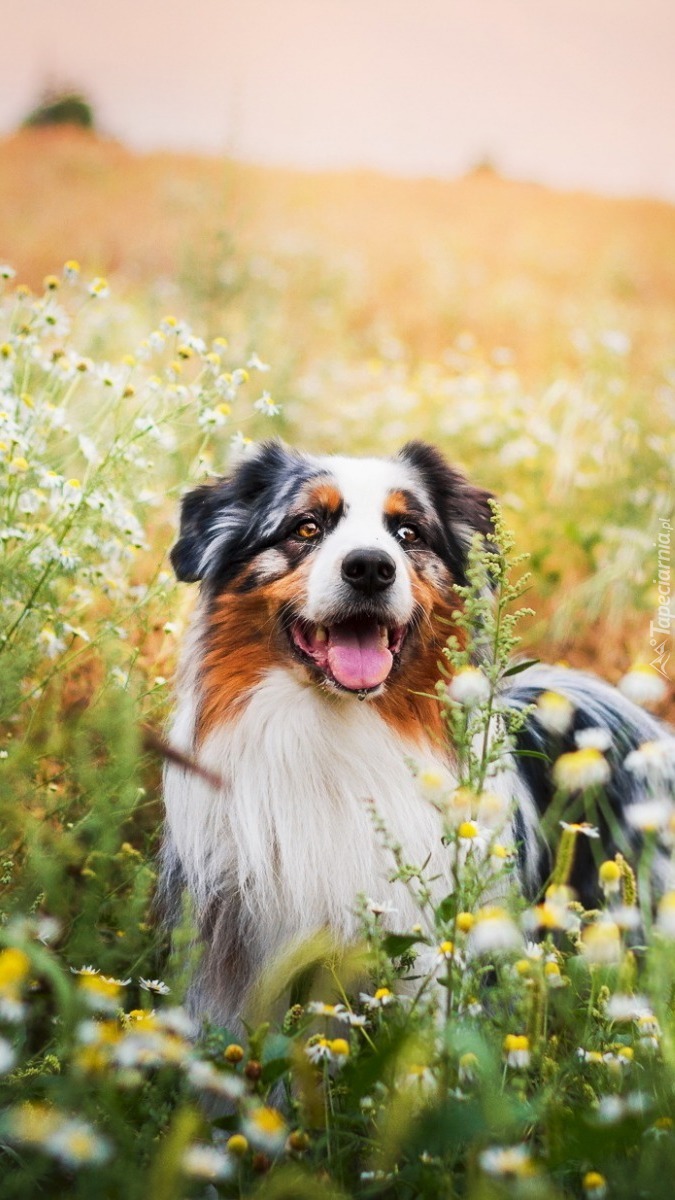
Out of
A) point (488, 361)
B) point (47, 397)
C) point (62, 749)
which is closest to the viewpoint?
point (62, 749)

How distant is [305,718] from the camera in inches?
115

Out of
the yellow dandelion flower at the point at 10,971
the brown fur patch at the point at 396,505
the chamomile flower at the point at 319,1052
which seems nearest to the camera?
the yellow dandelion flower at the point at 10,971

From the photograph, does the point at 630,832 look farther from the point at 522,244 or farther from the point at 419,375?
the point at 522,244

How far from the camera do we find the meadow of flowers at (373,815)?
1684 millimetres

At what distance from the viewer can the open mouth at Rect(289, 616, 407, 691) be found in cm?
282

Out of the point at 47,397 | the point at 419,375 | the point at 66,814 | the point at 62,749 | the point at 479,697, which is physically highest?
the point at 419,375

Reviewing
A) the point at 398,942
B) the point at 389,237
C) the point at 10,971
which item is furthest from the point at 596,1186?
the point at 389,237

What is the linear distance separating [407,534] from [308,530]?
305 millimetres

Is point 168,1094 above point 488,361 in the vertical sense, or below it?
below

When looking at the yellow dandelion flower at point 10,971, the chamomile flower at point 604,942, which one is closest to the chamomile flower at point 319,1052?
the chamomile flower at point 604,942

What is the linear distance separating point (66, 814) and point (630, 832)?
1937 mm

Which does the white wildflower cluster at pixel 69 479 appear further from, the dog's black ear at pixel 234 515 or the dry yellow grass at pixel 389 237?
the dry yellow grass at pixel 389 237

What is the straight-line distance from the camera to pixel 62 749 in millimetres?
3072

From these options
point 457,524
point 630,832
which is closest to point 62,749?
point 457,524
